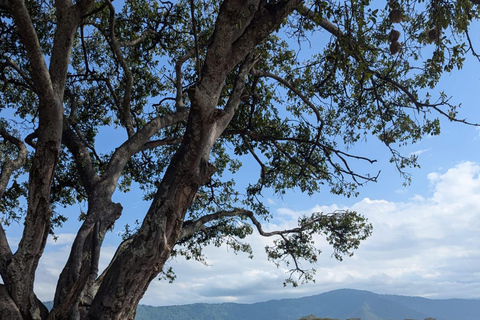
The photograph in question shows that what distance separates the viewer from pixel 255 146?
12391 mm

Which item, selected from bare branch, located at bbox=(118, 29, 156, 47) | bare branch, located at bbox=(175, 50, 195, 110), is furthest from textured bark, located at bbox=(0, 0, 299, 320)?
bare branch, located at bbox=(118, 29, 156, 47)

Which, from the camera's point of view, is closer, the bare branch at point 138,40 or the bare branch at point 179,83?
the bare branch at point 179,83

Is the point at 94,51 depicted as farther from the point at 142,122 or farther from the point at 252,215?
the point at 252,215

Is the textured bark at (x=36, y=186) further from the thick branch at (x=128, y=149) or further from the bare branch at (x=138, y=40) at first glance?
the bare branch at (x=138, y=40)

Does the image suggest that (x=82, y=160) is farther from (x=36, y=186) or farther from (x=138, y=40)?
(x=138, y=40)

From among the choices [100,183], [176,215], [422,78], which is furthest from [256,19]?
[422,78]

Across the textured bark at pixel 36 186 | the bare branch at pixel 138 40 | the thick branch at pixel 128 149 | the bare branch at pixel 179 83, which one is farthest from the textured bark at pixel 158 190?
the bare branch at pixel 138 40

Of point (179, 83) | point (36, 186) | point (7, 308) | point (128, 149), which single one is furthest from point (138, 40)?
point (7, 308)

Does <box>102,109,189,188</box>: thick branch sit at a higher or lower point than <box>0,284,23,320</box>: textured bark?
higher

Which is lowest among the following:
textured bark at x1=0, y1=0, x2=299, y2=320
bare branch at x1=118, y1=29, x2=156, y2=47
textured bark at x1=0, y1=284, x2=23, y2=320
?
textured bark at x1=0, y1=284, x2=23, y2=320

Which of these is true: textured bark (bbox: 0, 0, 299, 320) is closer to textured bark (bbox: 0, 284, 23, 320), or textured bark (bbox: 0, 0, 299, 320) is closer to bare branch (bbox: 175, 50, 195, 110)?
textured bark (bbox: 0, 284, 23, 320)

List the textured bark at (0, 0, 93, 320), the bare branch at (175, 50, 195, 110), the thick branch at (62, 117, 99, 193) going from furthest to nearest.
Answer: the bare branch at (175, 50, 195, 110) → the thick branch at (62, 117, 99, 193) → the textured bark at (0, 0, 93, 320)

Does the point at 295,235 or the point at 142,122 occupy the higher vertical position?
the point at 142,122

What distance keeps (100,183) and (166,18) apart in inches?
229
